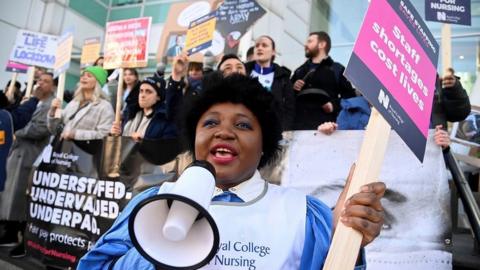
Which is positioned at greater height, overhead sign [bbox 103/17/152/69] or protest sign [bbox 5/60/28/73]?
protest sign [bbox 5/60/28/73]

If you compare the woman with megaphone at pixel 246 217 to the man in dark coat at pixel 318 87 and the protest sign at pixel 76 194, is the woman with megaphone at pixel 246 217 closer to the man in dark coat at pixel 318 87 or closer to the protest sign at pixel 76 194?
the protest sign at pixel 76 194

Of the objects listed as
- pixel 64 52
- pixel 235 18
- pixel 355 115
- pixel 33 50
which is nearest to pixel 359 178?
pixel 355 115

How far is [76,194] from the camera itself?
11.8 ft

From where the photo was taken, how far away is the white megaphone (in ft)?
2.79

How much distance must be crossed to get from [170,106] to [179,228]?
289 cm

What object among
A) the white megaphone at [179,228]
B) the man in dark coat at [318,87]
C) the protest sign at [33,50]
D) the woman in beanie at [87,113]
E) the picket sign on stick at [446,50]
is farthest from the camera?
the protest sign at [33,50]

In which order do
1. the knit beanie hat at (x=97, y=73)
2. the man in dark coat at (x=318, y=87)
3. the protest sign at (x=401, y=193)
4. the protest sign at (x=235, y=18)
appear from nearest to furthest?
the protest sign at (x=401, y=193) → the man in dark coat at (x=318, y=87) → the knit beanie hat at (x=97, y=73) → the protest sign at (x=235, y=18)

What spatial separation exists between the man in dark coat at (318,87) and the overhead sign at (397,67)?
2196mm

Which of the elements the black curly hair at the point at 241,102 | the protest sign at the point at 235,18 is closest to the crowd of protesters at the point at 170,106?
the protest sign at the point at 235,18

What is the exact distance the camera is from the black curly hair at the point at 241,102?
63.0 inches

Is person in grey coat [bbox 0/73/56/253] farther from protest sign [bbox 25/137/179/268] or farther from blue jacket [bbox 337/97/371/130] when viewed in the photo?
blue jacket [bbox 337/97/371/130]

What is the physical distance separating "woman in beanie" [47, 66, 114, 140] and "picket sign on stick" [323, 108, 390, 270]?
321 cm

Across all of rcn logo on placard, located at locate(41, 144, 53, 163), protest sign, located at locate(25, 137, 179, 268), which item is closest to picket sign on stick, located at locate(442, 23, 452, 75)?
protest sign, located at locate(25, 137, 179, 268)

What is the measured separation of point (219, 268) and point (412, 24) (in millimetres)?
968
